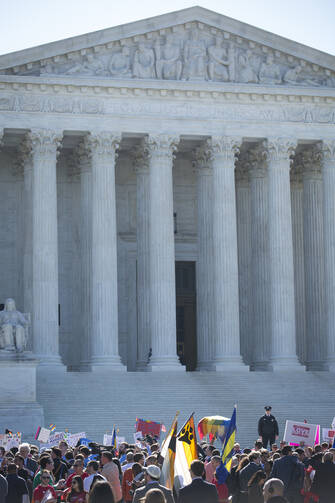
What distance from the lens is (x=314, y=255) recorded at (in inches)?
2581

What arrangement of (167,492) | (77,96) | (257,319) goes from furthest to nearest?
(257,319) → (77,96) → (167,492)

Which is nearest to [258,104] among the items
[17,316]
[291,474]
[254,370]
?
[254,370]

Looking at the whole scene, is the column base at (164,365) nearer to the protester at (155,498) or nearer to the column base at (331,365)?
the column base at (331,365)

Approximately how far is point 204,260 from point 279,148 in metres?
7.98

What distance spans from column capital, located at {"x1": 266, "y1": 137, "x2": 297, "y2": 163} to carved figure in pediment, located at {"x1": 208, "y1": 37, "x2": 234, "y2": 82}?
4570mm

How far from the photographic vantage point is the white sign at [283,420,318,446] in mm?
32406

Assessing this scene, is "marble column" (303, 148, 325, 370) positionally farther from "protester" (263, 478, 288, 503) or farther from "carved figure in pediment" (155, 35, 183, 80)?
Result: "protester" (263, 478, 288, 503)

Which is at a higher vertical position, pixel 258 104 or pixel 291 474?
pixel 258 104

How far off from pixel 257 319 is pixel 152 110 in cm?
1426

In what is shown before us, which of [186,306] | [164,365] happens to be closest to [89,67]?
[186,306]

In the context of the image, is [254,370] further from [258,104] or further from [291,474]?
[291,474]

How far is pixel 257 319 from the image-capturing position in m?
64.5

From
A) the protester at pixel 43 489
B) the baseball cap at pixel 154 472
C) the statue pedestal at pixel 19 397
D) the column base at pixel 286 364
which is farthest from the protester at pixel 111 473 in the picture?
the column base at pixel 286 364

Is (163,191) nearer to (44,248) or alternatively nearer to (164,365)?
(44,248)
